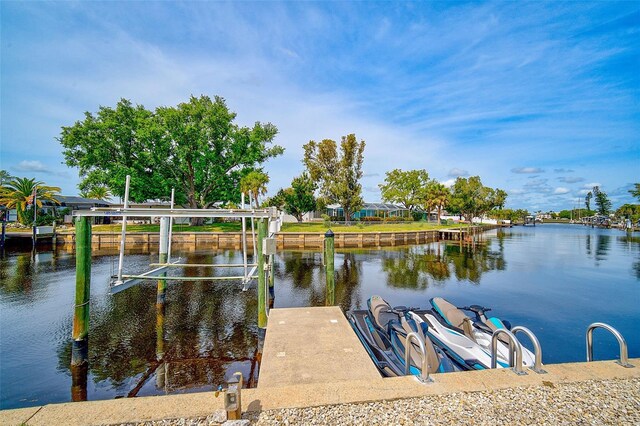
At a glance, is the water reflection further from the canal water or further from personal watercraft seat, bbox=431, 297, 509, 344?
personal watercraft seat, bbox=431, 297, 509, 344

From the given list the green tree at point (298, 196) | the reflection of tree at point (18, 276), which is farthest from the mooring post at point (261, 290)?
the green tree at point (298, 196)

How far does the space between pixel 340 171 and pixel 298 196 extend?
8.15 m

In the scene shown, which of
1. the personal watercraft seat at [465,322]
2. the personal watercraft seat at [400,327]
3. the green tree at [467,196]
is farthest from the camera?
the green tree at [467,196]

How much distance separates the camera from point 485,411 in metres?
3.89

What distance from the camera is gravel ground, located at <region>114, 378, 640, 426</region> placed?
368 centimetres

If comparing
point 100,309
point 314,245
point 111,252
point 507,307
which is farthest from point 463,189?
point 100,309

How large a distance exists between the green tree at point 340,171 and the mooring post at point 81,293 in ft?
141

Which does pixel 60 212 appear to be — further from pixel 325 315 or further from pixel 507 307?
pixel 507 307

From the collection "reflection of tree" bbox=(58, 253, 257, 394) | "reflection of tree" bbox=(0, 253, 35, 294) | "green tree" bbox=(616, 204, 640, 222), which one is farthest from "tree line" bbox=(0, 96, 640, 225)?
"green tree" bbox=(616, 204, 640, 222)

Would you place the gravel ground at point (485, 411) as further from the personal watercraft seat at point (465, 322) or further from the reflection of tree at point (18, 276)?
the reflection of tree at point (18, 276)

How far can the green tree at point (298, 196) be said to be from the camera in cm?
5038

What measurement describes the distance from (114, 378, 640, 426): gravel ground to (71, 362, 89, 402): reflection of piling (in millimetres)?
5053

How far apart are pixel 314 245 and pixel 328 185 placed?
1818cm

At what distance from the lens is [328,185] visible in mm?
51312
